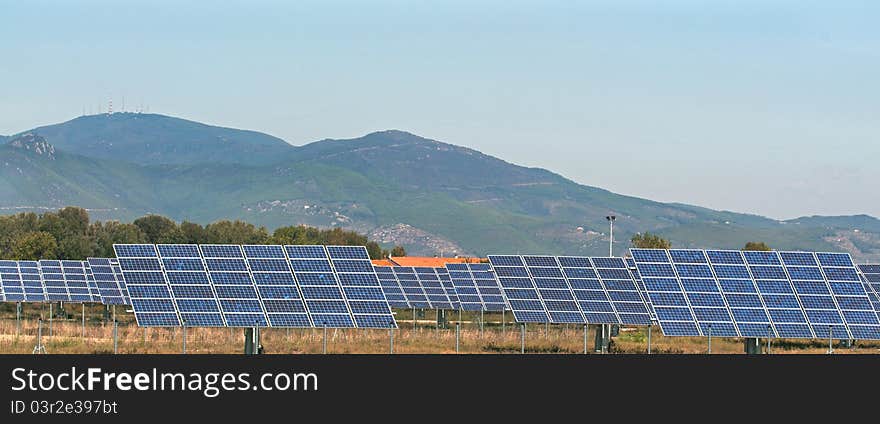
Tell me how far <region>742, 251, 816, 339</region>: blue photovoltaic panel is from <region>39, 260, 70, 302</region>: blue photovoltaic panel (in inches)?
1694

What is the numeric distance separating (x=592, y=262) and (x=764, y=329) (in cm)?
1437

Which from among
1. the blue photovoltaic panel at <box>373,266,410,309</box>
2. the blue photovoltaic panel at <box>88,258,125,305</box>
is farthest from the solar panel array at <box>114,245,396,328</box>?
the blue photovoltaic panel at <box>88,258,125,305</box>

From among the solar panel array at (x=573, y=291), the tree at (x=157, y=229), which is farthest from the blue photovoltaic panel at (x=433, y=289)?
the tree at (x=157, y=229)

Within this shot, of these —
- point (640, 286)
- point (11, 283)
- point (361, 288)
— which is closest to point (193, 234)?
point (11, 283)

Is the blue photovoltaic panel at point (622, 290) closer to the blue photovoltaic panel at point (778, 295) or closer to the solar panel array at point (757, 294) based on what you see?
the solar panel array at point (757, 294)

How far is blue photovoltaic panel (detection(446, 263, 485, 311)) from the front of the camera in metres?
76.6

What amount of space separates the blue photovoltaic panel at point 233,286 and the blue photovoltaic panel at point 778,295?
52.0 ft

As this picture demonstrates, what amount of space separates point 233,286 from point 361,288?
3.95 m

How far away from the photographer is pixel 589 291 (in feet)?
181

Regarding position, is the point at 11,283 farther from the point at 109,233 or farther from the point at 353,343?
the point at 109,233
